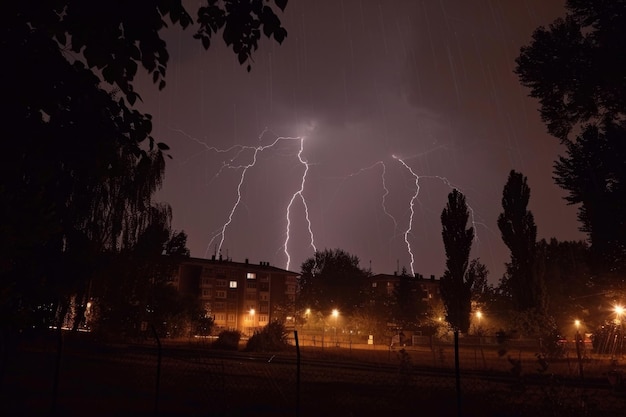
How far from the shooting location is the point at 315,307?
67.1 meters

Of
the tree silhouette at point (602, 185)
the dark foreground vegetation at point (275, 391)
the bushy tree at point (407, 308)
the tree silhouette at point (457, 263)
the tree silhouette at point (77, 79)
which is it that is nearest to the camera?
the tree silhouette at point (77, 79)

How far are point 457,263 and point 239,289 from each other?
45.6m

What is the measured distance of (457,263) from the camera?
39031mm

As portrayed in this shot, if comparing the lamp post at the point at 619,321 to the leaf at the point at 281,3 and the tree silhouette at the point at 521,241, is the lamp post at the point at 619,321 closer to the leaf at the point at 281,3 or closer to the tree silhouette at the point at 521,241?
the tree silhouette at the point at 521,241

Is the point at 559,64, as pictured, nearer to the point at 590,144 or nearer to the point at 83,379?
the point at 590,144

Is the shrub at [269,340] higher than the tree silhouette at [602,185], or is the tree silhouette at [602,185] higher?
the tree silhouette at [602,185]

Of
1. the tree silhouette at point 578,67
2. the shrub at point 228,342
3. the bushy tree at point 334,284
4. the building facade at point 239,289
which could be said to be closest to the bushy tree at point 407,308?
the bushy tree at point 334,284

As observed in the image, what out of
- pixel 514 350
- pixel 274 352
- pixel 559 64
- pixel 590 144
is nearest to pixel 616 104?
pixel 559 64

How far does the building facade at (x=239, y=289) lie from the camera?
235ft

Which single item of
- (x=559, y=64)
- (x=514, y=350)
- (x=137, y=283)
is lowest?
(x=514, y=350)

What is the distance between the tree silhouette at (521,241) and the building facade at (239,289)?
136 feet

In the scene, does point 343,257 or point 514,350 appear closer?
point 514,350

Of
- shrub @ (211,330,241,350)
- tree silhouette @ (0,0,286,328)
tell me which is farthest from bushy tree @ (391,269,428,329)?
tree silhouette @ (0,0,286,328)

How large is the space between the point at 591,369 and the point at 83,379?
2056 centimetres
